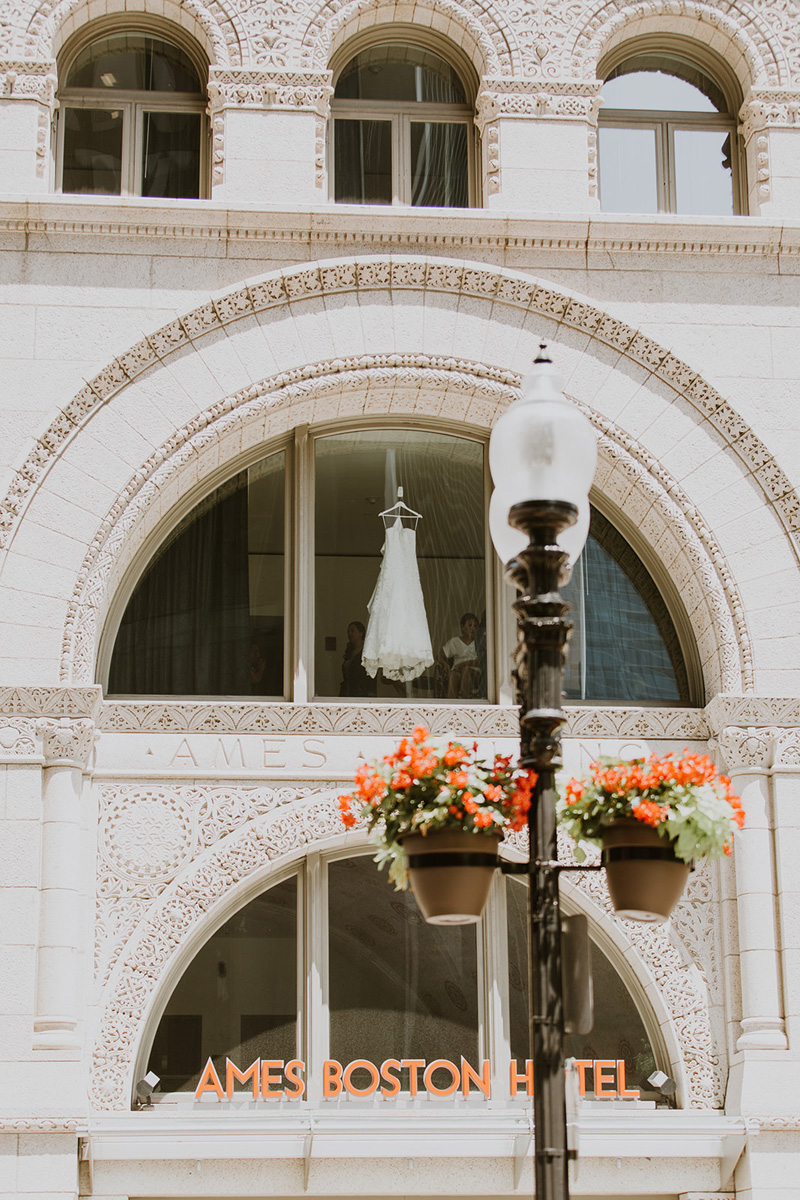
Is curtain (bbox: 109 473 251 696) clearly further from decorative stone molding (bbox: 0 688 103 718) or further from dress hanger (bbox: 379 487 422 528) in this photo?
A: dress hanger (bbox: 379 487 422 528)

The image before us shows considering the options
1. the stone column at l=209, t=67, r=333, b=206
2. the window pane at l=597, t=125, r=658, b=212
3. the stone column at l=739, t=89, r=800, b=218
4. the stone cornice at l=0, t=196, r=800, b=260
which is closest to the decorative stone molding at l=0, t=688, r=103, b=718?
the stone cornice at l=0, t=196, r=800, b=260

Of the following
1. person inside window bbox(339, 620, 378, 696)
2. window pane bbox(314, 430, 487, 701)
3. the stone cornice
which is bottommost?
person inside window bbox(339, 620, 378, 696)

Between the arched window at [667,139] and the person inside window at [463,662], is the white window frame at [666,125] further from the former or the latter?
the person inside window at [463,662]

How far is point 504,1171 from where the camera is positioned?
11258 mm

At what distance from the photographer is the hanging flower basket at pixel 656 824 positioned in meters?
6.63

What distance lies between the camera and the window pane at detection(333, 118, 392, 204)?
13.5 metres

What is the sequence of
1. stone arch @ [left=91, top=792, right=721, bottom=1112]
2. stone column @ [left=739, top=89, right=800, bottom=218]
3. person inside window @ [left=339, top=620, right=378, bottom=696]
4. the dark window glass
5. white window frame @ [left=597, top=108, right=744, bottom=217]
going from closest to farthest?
stone arch @ [left=91, top=792, right=721, bottom=1112] < person inside window @ [left=339, top=620, right=378, bottom=696] < the dark window glass < stone column @ [left=739, top=89, right=800, bottom=218] < white window frame @ [left=597, top=108, right=744, bottom=217]

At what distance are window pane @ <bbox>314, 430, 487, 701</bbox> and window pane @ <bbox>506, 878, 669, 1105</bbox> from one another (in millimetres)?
1978

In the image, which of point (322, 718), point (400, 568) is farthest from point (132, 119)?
point (322, 718)

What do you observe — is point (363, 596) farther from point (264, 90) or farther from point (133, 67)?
point (133, 67)

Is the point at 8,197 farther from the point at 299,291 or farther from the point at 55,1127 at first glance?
the point at 55,1127

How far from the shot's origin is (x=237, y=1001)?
11.8 m

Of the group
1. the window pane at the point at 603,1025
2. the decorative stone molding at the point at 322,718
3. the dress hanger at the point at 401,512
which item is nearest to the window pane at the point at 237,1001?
the decorative stone molding at the point at 322,718

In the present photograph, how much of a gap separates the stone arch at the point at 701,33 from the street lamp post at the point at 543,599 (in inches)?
301
